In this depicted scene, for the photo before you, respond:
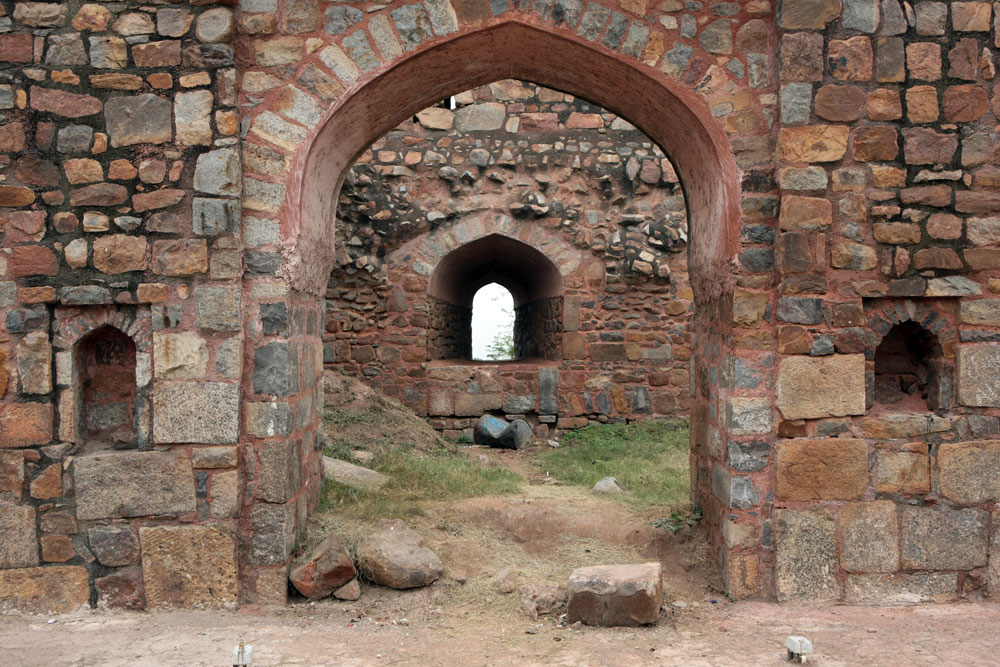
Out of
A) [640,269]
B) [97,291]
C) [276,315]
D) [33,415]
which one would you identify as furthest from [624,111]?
[640,269]

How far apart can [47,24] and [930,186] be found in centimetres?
454

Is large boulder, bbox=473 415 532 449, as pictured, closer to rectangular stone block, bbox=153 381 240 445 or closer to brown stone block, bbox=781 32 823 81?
rectangular stone block, bbox=153 381 240 445

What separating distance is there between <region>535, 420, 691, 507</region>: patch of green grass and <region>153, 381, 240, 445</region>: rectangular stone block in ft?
9.89

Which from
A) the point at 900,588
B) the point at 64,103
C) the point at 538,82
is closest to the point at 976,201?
the point at 900,588

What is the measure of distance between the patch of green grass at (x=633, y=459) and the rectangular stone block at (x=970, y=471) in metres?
1.73

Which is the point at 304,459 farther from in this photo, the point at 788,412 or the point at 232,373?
the point at 788,412

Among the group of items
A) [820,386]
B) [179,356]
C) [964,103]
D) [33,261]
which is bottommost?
[820,386]

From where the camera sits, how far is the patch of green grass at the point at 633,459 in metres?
6.11

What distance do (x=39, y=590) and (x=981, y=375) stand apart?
4.93m

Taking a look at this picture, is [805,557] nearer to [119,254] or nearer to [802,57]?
[802,57]

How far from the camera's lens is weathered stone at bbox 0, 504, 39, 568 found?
3.76m

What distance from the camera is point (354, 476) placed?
18.4ft

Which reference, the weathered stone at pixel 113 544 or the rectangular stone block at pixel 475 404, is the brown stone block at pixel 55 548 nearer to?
the weathered stone at pixel 113 544

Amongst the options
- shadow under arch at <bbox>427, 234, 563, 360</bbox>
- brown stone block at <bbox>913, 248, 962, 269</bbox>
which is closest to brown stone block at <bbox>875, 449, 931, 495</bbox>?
brown stone block at <bbox>913, 248, 962, 269</bbox>
